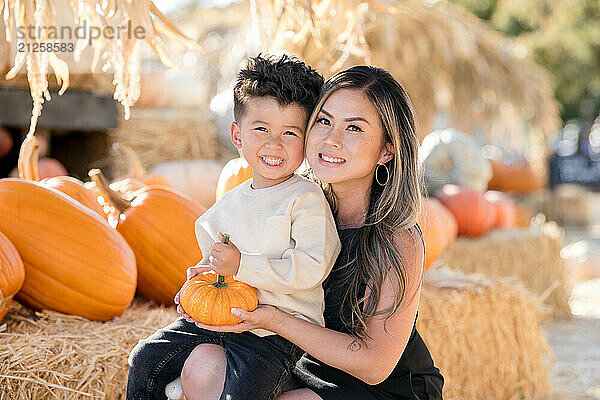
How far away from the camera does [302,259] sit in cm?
167

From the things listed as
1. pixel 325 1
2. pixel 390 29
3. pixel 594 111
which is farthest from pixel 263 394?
pixel 594 111

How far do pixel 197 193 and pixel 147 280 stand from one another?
1.90m

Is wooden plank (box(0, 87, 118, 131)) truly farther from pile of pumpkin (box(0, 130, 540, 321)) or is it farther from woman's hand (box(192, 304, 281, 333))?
woman's hand (box(192, 304, 281, 333))

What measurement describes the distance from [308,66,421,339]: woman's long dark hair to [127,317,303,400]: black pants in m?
0.19

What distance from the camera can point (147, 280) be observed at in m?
2.64

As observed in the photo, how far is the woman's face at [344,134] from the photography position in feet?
5.88

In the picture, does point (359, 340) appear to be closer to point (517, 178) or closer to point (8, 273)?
point (8, 273)

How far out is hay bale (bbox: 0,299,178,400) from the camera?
1.96 metres

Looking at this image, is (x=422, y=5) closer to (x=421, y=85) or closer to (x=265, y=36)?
(x=421, y=85)

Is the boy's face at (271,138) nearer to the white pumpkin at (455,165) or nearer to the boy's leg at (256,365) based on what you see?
the boy's leg at (256,365)

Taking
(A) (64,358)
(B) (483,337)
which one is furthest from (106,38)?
(B) (483,337)

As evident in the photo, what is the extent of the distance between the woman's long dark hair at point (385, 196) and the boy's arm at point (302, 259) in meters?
0.09

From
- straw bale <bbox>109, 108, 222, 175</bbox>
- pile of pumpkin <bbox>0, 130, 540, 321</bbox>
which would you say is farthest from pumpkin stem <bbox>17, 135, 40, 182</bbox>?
straw bale <bbox>109, 108, 222, 175</bbox>

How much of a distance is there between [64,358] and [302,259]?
31.4 inches
